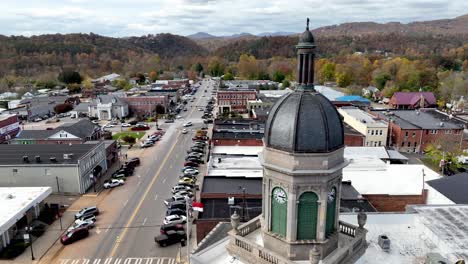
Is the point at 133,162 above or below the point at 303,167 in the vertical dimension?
below

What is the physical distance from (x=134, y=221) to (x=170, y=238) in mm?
7512

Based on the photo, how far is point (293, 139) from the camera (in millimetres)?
14211

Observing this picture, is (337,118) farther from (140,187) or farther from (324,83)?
(324,83)

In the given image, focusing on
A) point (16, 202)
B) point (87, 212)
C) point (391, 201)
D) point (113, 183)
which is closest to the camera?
point (391, 201)

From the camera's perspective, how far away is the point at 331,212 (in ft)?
51.6

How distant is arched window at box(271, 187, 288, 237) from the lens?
15195 millimetres

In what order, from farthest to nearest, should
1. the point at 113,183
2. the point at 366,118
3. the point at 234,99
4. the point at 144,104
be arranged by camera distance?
the point at 234,99, the point at 144,104, the point at 366,118, the point at 113,183

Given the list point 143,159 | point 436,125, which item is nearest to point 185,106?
point 143,159

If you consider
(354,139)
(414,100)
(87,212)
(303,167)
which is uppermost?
(303,167)

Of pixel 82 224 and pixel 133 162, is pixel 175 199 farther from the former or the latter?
pixel 133 162

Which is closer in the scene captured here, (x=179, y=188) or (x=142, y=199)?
(x=142, y=199)

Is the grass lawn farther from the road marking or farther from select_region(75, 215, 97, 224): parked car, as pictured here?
select_region(75, 215, 97, 224): parked car

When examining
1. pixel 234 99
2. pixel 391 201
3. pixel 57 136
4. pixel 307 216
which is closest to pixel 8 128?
pixel 57 136

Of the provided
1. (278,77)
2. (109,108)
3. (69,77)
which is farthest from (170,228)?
(69,77)
